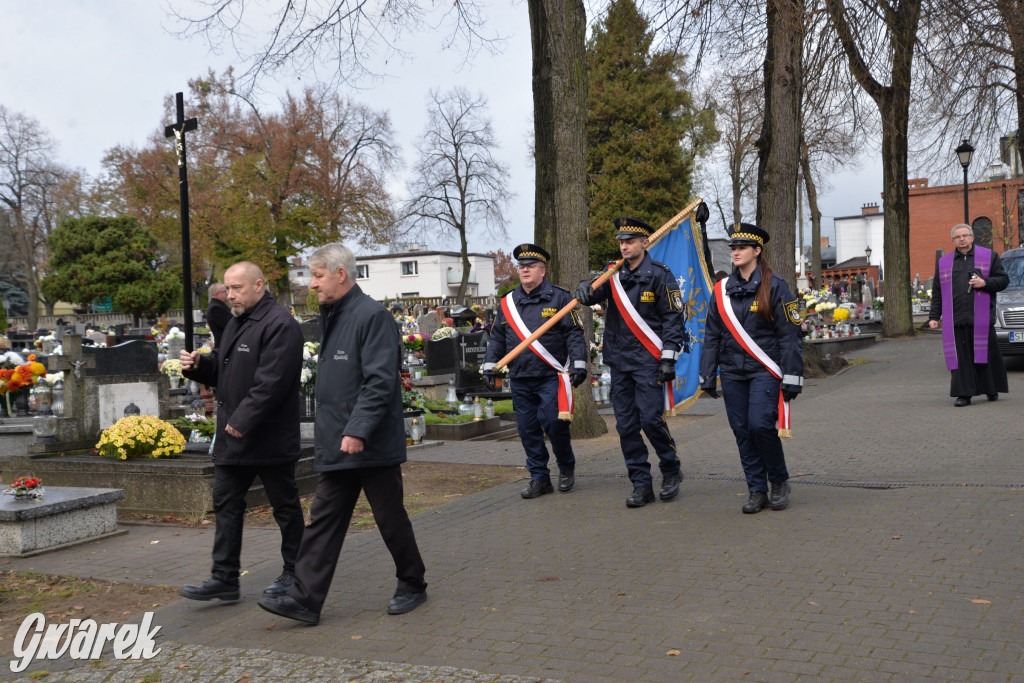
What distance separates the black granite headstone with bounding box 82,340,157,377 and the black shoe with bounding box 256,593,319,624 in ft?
19.0

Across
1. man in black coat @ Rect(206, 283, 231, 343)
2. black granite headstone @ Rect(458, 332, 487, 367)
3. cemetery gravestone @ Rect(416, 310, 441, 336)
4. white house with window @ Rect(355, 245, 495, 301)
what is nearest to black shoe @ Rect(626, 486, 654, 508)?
man in black coat @ Rect(206, 283, 231, 343)

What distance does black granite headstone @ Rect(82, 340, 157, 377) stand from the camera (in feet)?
32.8

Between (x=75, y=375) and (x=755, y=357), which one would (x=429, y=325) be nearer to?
(x=75, y=375)

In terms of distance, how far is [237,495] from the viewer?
18.1 ft

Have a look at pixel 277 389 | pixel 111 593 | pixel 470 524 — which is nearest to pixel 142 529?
pixel 111 593

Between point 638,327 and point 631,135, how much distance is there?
41.7m

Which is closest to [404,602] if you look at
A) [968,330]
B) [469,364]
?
[968,330]

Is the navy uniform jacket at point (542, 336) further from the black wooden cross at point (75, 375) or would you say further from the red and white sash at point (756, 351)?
the black wooden cross at point (75, 375)

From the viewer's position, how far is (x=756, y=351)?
7082 millimetres

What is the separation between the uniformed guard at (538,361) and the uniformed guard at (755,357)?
114cm

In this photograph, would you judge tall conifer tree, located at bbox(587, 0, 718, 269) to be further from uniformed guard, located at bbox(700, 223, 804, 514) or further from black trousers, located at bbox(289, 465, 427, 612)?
black trousers, located at bbox(289, 465, 427, 612)

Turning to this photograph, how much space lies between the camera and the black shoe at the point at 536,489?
8.21 meters

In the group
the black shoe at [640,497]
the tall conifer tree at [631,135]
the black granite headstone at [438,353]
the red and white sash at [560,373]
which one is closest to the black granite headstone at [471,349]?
the black granite headstone at [438,353]

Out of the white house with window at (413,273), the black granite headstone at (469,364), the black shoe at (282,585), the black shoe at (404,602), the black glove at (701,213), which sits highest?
the white house with window at (413,273)
